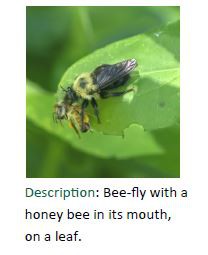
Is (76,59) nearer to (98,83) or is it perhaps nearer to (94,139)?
(94,139)

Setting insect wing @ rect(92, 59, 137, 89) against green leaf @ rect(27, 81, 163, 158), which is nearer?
insect wing @ rect(92, 59, 137, 89)

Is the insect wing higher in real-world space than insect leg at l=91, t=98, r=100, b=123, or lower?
higher

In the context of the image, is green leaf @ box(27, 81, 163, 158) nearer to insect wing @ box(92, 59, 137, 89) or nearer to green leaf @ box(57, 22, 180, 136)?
green leaf @ box(57, 22, 180, 136)

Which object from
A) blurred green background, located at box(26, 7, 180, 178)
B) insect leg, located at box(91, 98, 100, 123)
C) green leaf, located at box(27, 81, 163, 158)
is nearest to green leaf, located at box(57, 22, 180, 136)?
insect leg, located at box(91, 98, 100, 123)

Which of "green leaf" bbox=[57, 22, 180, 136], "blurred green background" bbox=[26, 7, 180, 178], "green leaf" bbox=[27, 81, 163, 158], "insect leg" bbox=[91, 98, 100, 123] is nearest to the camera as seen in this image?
"green leaf" bbox=[57, 22, 180, 136]

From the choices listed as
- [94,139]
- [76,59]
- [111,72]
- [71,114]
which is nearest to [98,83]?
[111,72]
